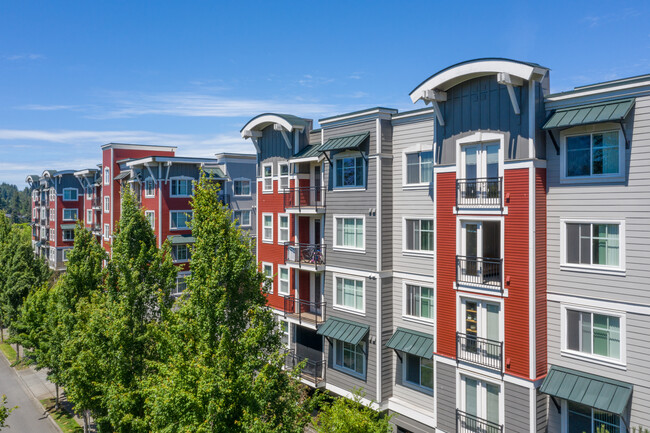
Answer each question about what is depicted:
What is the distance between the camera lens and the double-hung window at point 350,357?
75.3ft

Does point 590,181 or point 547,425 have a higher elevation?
point 590,181

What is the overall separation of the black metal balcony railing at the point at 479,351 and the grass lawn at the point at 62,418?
72.8ft

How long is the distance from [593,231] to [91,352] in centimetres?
1955

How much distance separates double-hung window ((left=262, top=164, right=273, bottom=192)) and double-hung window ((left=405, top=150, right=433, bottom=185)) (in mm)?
10289

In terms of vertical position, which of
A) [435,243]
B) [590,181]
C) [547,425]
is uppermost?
[590,181]

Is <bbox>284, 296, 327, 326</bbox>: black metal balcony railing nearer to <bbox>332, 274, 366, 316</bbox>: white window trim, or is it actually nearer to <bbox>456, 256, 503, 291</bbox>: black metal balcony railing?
<bbox>332, 274, 366, 316</bbox>: white window trim

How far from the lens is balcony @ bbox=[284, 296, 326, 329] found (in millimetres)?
25234

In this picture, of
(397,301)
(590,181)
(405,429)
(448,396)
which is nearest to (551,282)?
(590,181)

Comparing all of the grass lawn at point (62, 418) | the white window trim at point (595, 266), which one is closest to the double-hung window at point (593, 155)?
the white window trim at point (595, 266)

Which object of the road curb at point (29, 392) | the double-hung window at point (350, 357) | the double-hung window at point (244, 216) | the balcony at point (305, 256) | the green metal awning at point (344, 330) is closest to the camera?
the green metal awning at point (344, 330)

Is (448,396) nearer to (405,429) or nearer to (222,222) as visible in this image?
(405,429)

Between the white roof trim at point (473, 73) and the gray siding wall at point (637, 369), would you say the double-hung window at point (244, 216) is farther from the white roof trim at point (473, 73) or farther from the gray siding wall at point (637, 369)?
the gray siding wall at point (637, 369)

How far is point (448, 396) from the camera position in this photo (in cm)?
1839

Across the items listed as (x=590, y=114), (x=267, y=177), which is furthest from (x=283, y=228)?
(x=590, y=114)
